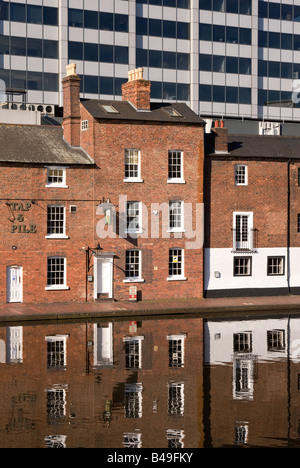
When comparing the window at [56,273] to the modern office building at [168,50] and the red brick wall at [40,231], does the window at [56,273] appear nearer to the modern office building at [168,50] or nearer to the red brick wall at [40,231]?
the red brick wall at [40,231]

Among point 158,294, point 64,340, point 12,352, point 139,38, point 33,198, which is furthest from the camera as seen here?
point 139,38

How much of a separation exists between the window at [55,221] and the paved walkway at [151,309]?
3.80 m

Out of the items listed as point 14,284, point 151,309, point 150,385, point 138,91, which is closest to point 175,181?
point 138,91

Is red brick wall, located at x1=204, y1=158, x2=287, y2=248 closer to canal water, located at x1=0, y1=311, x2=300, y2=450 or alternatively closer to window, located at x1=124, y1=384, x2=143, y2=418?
canal water, located at x1=0, y1=311, x2=300, y2=450

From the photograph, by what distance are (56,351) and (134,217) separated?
49.6 feet

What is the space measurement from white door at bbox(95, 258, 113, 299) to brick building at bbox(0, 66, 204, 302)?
0.05m

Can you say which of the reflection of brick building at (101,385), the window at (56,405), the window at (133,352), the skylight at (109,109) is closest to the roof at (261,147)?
the skylight at (109,109)

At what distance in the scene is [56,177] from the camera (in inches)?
1686

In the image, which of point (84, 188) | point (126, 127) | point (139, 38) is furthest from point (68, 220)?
point (139, 38)

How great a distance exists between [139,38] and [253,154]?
3857cm

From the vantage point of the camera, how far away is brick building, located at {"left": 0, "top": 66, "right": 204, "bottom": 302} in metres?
41.9

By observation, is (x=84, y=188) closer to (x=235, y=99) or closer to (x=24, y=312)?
(x=24, y=312)

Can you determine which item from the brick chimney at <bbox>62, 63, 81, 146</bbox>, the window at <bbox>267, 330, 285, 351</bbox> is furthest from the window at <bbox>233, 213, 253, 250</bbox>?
the window at <bbox>267, 330, 285, 351</bbox>

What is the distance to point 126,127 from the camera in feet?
144
